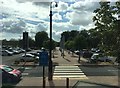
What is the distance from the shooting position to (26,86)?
19.5 metres

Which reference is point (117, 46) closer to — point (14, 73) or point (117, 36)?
point (117, 36)

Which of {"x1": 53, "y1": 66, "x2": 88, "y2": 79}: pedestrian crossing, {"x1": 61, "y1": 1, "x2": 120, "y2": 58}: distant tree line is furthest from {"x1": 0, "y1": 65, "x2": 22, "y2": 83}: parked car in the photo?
{"x1": 61, "y1": 1, "x2": 120, "y2": 58}: distant tree line

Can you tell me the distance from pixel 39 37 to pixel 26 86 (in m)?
94.5

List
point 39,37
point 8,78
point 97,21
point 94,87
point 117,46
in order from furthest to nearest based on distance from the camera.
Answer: point 39,37, point 8,78, point 97,21, point 117,46, point 94,87

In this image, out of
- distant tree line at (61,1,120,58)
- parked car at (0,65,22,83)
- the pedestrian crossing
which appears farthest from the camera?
the pedestrian crossing

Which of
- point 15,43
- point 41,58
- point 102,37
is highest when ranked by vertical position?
point 102,37

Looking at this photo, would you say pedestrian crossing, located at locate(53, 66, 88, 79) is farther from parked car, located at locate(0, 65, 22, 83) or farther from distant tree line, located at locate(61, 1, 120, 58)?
distant tree line, located at locate(61, 1, 120, 58)

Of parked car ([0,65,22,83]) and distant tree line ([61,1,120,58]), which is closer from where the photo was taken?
distant tree line ([61,1,120,58])

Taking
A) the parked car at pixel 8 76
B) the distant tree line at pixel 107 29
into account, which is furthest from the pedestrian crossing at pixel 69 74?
the distant tree line at pixel 107 29

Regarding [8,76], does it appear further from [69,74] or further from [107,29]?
[107,29]

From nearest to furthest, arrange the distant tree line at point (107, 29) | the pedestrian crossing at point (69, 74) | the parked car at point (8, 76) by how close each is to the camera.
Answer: the distant tree line at point (107, 29) < the parked car at point (8, 76) < the pedestrian crossing at point (69, 74)

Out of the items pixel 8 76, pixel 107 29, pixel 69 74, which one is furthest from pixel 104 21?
pixel 69 74

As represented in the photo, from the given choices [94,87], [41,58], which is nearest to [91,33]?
[41,58]

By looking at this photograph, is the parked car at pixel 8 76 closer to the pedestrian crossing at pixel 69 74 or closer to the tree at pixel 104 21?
the pedestrian crossing at pixel 69 74
